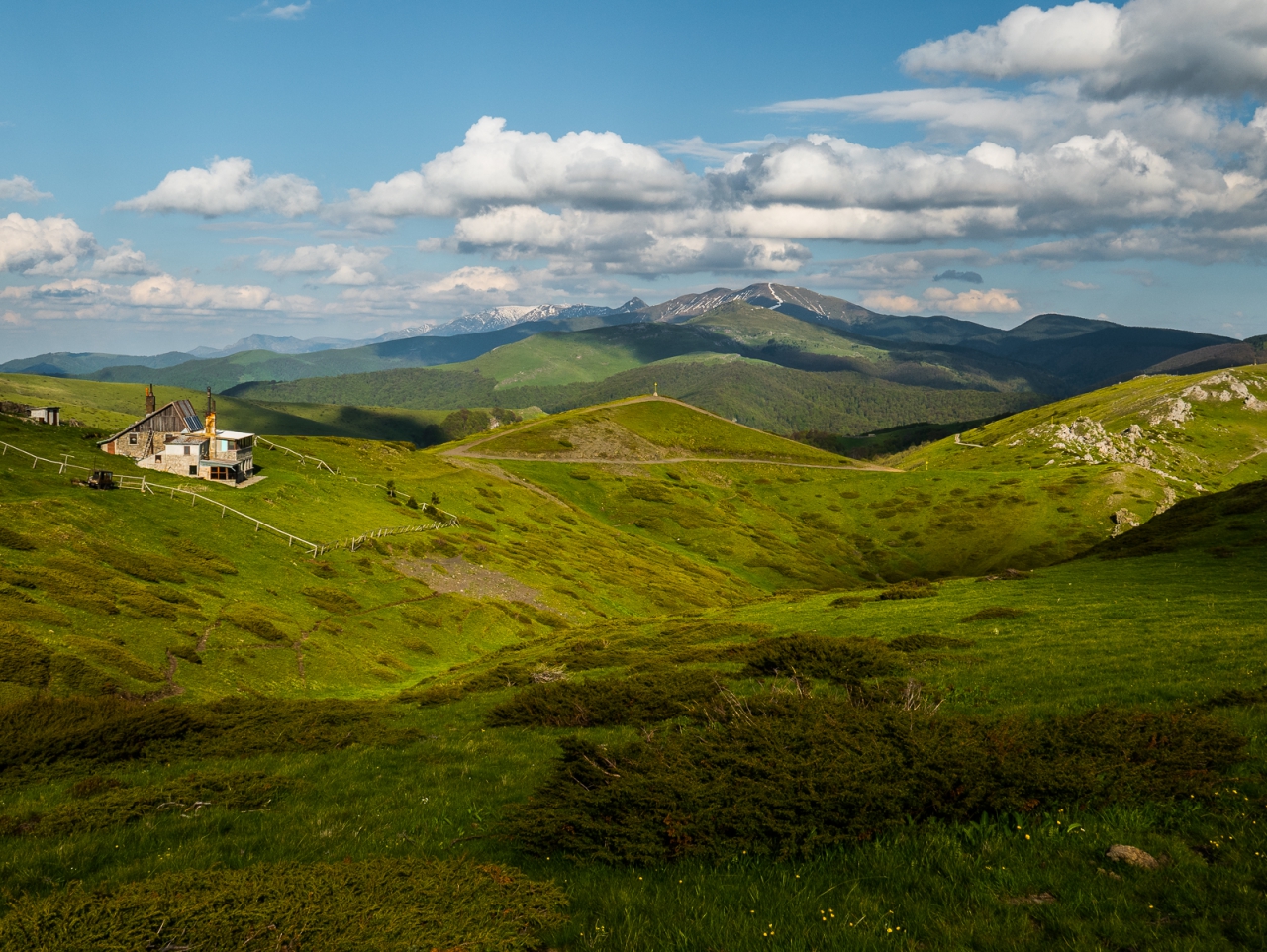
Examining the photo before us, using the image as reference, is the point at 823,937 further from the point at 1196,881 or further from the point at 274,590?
the point at 274,590

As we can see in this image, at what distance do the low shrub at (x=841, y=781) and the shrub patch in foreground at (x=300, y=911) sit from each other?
7.31ft

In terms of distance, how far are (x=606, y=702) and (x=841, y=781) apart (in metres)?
14.0

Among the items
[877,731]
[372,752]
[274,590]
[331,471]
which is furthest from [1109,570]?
[331,471]

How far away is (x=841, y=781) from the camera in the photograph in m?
12.3

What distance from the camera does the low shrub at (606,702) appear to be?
24.3 metres

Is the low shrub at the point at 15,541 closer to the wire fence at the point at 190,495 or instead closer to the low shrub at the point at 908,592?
the wire fence at the point at 190,495

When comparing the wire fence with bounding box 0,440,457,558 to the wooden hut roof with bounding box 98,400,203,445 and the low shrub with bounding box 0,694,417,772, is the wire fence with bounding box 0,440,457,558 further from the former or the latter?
the low shrub with bounding box 0,694,417,772

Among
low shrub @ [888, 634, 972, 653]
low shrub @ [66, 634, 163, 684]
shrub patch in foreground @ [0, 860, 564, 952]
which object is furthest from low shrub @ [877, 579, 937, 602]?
low shrub @ [66, 634, 163, 684]

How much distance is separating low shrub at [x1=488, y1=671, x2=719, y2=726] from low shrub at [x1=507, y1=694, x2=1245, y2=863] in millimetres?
10084

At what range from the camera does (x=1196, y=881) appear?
391 inches

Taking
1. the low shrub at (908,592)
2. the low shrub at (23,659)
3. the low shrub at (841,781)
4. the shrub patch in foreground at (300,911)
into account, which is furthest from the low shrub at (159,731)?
the low shrub at (908,592)

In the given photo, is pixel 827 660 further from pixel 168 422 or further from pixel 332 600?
pixel 168 422

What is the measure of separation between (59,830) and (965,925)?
55.9 feet

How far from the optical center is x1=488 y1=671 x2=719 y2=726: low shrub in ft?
79.6
